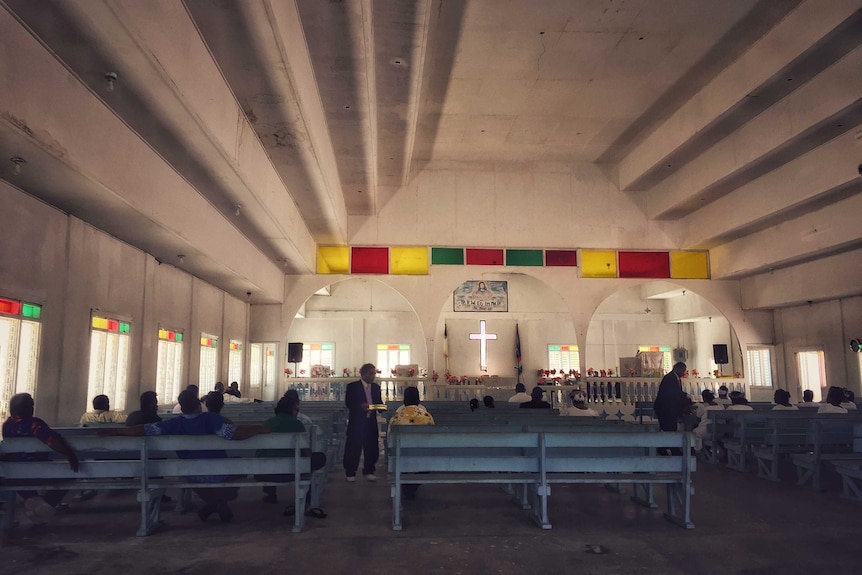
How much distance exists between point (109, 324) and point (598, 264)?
1095 cm

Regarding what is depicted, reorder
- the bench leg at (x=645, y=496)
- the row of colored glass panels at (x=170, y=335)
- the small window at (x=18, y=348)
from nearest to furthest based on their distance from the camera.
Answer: the bench leg at (x=645, y=496), the small window at (x=18, y=348), the row of colored glass panels at (x=170, y=335)

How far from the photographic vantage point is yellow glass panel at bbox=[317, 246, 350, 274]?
48.5 feet

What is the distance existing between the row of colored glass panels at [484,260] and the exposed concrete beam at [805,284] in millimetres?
1918

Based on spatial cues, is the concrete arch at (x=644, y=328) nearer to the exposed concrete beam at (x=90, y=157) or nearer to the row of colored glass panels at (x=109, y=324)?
the exposed concrete beam at (x=90, y=157)

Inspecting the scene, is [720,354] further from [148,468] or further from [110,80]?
[110,80]

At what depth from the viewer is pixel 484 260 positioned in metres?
14.8

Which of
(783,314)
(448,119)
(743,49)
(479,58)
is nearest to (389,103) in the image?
(479,58)

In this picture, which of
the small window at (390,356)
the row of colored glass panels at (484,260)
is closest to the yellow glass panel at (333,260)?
the row of colored glass panels at (484,260)

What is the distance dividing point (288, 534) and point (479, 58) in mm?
8211

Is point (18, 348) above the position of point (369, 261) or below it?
below

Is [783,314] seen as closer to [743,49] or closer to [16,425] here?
[743,49]

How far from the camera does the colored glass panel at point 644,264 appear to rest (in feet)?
49.4

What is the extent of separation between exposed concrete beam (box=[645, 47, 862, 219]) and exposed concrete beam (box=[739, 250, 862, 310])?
91.9 inches

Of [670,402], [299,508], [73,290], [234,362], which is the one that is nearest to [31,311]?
[73,290]
